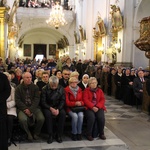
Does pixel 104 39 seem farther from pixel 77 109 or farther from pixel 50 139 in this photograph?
pixel 50 139

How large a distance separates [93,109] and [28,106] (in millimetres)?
1299

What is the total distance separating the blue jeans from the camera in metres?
5.27

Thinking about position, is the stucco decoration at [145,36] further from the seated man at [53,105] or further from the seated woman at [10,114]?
the seated woman at [10,114]

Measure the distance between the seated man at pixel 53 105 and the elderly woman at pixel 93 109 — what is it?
1.69 ft

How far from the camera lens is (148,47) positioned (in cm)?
777

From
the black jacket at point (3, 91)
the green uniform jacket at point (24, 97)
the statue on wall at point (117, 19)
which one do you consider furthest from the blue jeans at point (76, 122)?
the statue on wall at point (117, 19)

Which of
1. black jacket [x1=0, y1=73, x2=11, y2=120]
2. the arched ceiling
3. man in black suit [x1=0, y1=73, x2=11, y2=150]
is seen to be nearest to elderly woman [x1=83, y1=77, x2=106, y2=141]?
man in black suit [x1=0, y1=73, x2=11, y2=150]

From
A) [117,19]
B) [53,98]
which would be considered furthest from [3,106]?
[117,19]

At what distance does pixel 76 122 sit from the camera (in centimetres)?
529

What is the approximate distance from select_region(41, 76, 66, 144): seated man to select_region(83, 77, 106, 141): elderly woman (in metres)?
0.52

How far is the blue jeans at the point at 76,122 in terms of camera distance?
527 centimetres

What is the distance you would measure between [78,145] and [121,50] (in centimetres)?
947

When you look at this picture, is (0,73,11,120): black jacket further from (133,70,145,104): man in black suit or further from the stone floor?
(133,70,145,104): man in black suit

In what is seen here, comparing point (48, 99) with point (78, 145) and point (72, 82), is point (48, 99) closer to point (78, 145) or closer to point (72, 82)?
point (72, 82)
